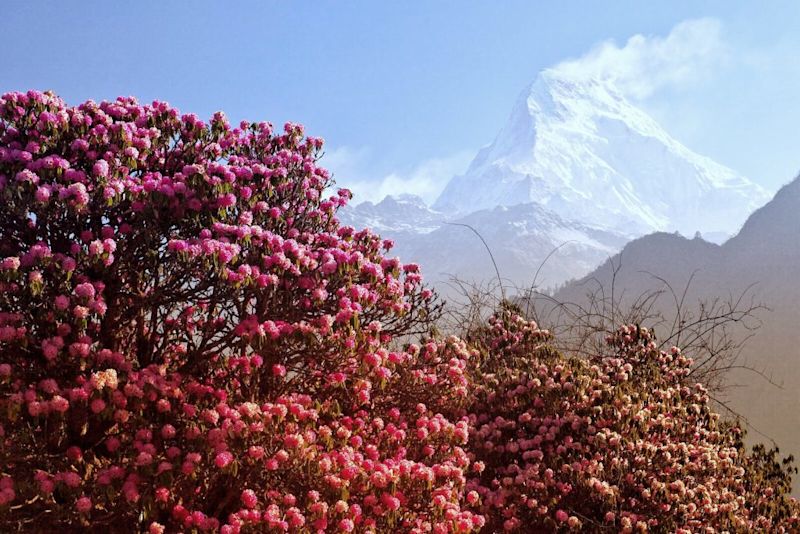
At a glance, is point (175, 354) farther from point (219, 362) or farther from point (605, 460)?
point (605, 460)

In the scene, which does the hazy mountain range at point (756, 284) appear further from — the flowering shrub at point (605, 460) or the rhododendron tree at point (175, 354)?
the rhododendron tree at point (175, 354)

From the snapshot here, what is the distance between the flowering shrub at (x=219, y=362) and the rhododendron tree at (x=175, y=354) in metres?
0.02

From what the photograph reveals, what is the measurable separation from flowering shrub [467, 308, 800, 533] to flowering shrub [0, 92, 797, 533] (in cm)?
5

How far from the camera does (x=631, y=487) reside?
8.87 m

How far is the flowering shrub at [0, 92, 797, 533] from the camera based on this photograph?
627 cm

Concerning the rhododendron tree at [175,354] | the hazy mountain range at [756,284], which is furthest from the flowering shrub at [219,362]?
the hazy mountain range at [756,284]

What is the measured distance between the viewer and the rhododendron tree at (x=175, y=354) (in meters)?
6.23

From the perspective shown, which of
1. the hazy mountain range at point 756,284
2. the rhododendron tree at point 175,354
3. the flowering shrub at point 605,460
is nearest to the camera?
the rhododendron tree at point 175,354

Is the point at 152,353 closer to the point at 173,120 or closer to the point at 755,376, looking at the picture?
the point at 173,120

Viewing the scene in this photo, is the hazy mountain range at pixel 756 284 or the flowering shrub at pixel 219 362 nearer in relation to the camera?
the flowering shrub at pixel 219 362

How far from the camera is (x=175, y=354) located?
7867 millimetres

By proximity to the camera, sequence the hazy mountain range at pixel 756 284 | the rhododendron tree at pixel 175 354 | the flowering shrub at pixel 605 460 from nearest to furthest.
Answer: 1. the rhododendron tree at pixel 175 354
2. the flowering shrub at pixel 605 460
3. the hazy mountain range at pixel 756 284

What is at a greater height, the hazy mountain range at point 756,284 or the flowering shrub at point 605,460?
the hazy mountain range at point 756,284

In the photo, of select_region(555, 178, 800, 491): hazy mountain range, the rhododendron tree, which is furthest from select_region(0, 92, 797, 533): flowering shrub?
select_region(555, 178, 800, 491): hazy mountain range
